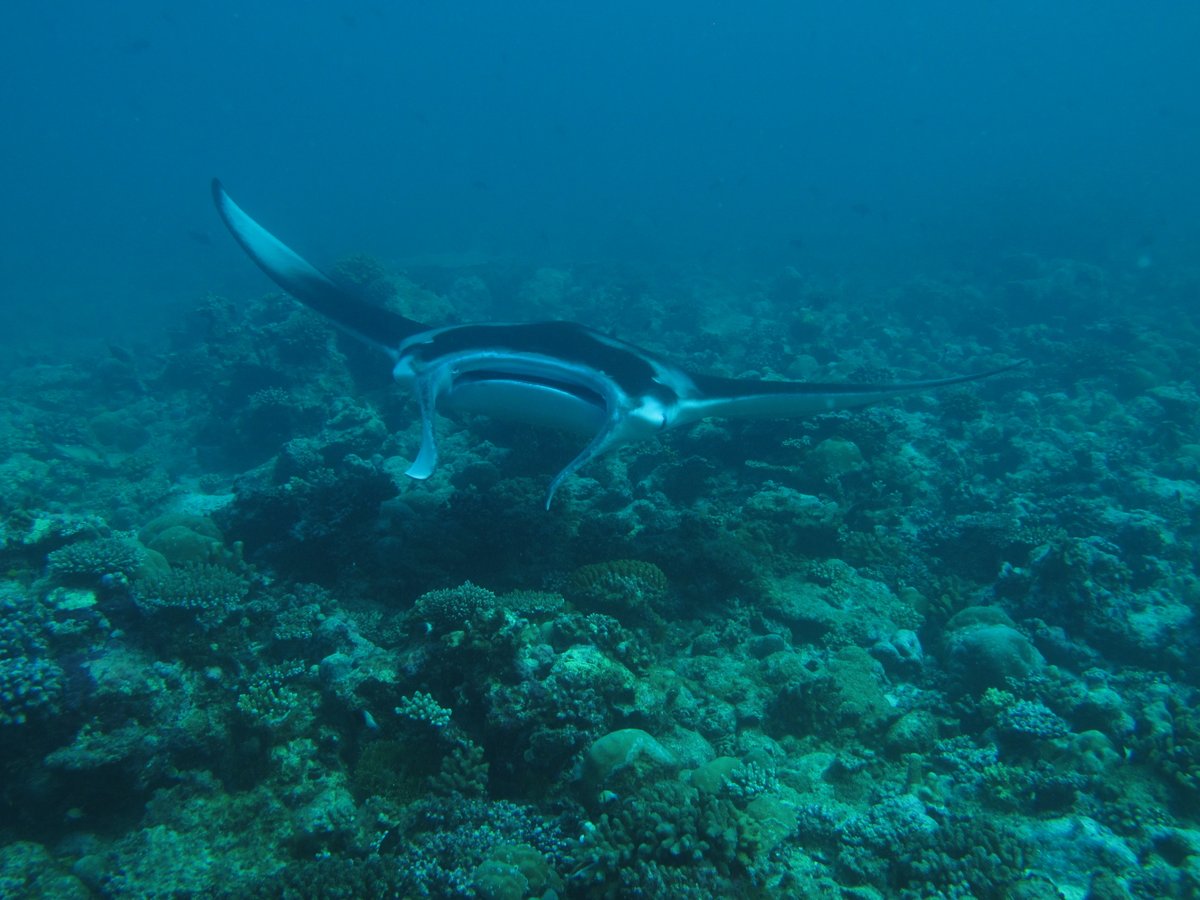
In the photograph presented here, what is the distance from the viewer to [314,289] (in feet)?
27.5

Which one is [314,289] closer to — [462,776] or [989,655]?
[462,776]

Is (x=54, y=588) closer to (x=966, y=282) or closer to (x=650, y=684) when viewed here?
(x=650, y=684)

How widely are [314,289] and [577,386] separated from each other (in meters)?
4.83

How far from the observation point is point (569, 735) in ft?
12.6

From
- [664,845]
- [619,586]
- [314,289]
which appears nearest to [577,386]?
[619,586]

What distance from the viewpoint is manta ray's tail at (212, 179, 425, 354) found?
303 inches

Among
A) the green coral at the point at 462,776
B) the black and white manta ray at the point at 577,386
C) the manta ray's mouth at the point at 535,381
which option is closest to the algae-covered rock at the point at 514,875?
the green coral at the point at 462,776

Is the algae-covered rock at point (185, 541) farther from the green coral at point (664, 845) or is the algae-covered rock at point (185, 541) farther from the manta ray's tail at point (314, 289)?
the green coral at point (664, 845)

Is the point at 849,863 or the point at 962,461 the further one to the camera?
the point at 962,461

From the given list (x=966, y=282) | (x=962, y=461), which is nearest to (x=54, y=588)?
(x=962, y=461)

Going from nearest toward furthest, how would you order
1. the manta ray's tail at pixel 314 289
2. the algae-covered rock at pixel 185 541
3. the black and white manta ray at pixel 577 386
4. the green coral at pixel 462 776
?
1. the green coral at pixel 462 776
2. the black and white manta ray at pixel 577 386
3. the algae-covered rock at pixel 185 541
4. the manta ray's tail at pixel 314 289

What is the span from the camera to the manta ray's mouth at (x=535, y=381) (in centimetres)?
576

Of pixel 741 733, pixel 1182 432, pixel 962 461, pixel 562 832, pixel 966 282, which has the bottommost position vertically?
pixel 562 832

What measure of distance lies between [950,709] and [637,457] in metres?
5.01
